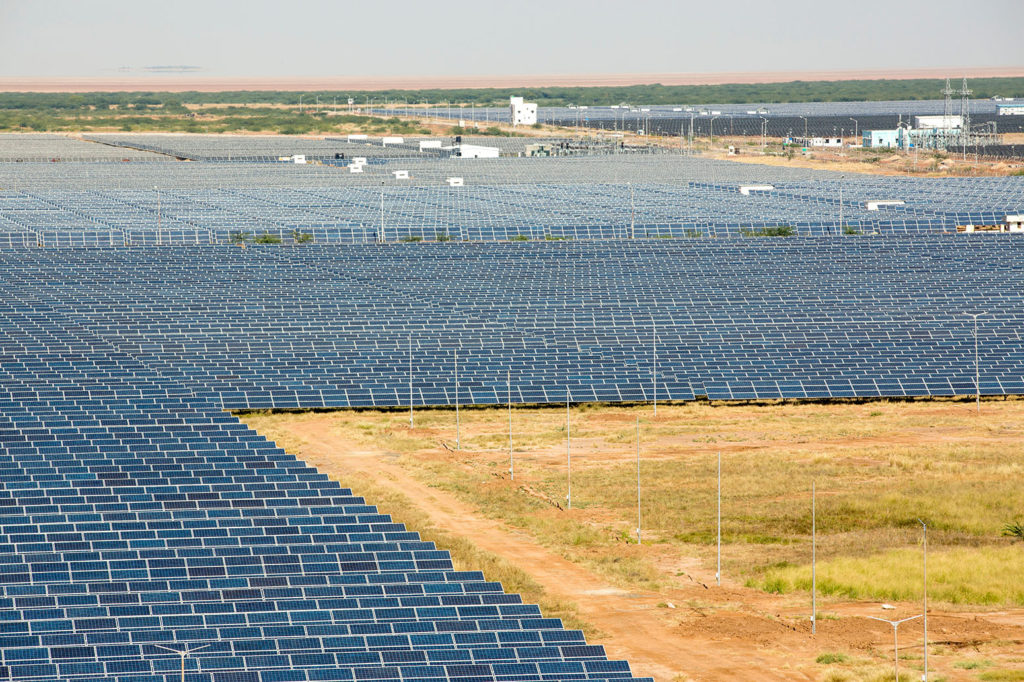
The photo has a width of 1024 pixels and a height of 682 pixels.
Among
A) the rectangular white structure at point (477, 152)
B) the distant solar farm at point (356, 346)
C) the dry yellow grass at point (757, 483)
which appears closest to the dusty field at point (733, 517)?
the dry yellow grass at point (757, 483)

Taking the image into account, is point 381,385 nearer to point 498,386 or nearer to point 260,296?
point 498,386

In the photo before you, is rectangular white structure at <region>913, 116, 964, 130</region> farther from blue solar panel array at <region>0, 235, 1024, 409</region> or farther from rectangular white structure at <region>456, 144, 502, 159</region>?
blue solar panel array at <region>0, 235, 1024, 409</region>

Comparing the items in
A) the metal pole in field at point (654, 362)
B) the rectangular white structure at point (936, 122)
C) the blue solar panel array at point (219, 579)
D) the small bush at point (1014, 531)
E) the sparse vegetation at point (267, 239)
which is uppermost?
the rectangular white structure at point (936, 122)

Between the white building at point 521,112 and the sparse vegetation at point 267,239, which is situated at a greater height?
the white building at point 521,112

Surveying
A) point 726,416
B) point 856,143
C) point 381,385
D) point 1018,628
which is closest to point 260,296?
point 381,385

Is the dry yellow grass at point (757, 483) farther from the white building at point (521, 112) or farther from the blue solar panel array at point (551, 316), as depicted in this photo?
the white building at point (521, 112)

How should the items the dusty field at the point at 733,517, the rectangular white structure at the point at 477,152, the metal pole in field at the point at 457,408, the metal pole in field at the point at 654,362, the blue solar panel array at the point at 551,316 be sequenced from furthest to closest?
1. the rectangular white structure at the point at 477,152
2. the blue solar panel array at the point at 551,316
3. the metal pole in field at the point at 654,362
4. the metal pole in field at the point at 457,408
5. the dusty field at the point at 733,517
